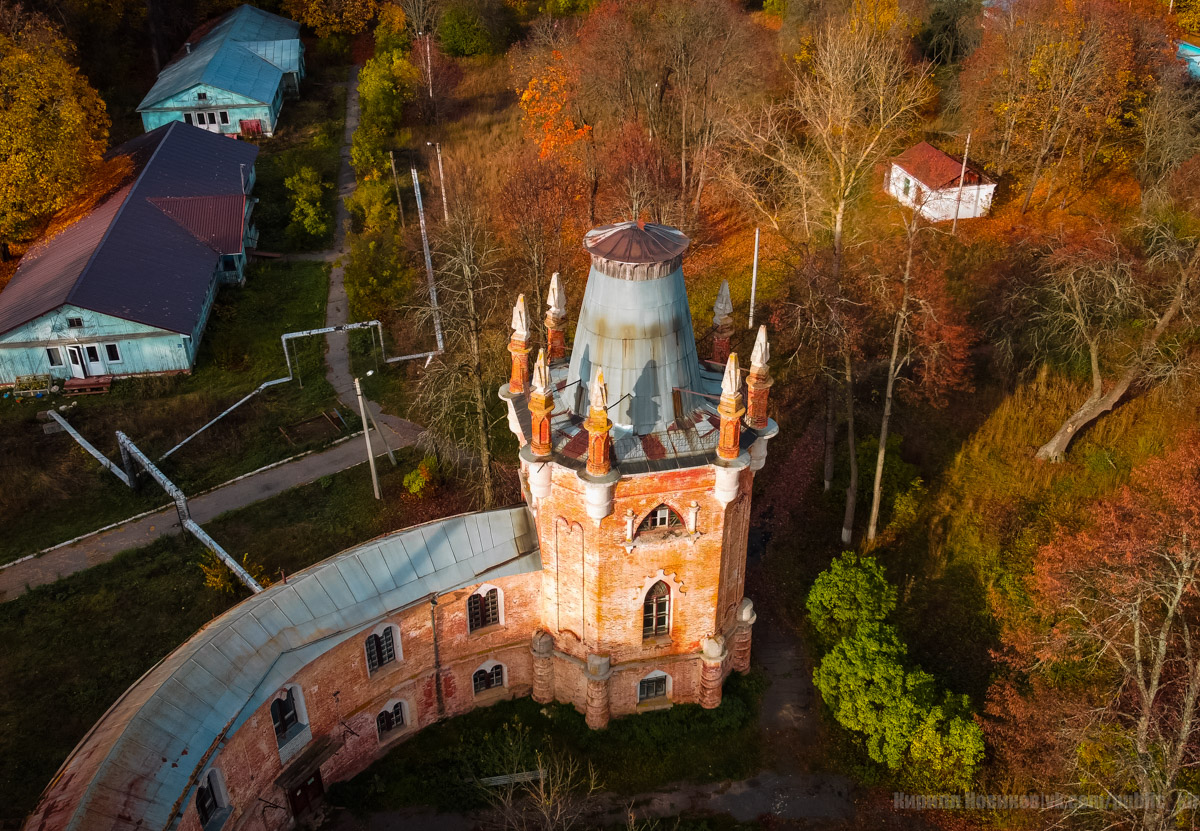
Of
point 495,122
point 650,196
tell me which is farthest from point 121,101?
point 650,196

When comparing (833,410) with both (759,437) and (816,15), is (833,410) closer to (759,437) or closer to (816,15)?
(759,437)

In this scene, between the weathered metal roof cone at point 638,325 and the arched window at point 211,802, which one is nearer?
the arched window at point 211,802

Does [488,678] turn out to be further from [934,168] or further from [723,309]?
[934,168]

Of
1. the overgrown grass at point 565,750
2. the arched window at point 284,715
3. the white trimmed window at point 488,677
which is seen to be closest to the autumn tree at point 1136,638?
the overgrown grass at point 565,750

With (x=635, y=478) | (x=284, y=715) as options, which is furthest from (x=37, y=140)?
(x=635, y=478)

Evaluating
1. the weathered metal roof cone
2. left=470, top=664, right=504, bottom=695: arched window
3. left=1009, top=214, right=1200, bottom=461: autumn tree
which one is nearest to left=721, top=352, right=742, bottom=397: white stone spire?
the weathered metal roof cone

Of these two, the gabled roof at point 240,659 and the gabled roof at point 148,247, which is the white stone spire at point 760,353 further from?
the gabled roof at point 148,247
